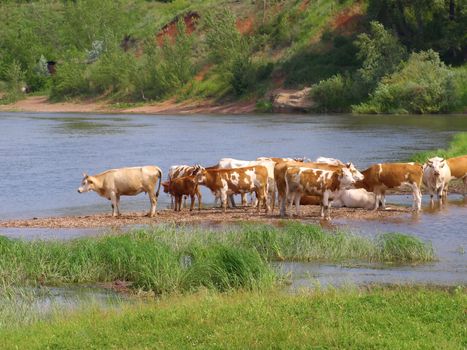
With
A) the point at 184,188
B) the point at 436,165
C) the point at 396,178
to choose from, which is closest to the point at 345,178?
the point at 396,178

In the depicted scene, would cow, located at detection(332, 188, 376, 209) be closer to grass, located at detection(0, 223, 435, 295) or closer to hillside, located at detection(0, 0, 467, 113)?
grass, located at detection(0, 223, 435, 295)

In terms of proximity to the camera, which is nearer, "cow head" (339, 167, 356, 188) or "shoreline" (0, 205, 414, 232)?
"shoreline" (0, 205, 414, 232)

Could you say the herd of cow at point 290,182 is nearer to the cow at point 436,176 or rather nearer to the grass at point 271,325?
the cow at point 436,176

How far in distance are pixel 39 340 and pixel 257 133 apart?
44.5 m

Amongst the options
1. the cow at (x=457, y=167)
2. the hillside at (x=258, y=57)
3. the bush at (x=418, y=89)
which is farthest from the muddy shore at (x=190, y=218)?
the hillside at (x=258, y=57)

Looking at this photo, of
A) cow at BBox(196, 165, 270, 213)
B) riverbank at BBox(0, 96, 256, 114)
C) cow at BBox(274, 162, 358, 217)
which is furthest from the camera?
riverbank at BBox(0, 96, 256, 114)

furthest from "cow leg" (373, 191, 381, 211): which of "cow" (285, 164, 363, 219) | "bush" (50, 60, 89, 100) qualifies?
"bush" (50, 60, 89, 100)

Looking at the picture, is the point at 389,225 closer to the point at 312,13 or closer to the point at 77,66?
the point at 312,13

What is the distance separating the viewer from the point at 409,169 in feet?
74.4

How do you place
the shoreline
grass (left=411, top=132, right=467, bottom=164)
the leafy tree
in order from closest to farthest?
the shoreline < grass (left=411, top=132, right=467, bottom=164) < the leafy tree

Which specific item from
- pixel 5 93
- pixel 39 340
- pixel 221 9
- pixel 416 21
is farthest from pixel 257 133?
pixel 5 93

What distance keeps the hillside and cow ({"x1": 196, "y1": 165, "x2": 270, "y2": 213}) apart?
4705 cm

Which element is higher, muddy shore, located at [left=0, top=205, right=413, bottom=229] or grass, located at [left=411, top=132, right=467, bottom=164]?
muddy shore, located at [left=0, top=205, right=413, bottom=229]

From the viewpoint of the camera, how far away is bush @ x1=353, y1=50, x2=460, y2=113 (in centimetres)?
6775
